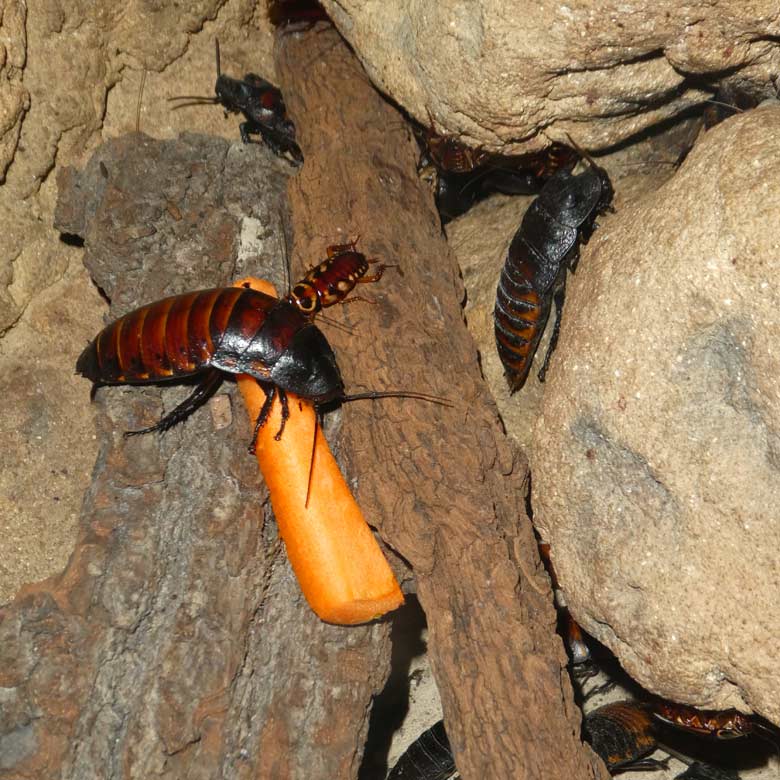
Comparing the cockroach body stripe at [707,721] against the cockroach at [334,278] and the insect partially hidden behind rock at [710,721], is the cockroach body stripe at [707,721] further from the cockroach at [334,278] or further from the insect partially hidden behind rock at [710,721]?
the cockroach at [334,278]

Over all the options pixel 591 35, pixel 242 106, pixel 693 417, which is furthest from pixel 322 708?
pixel 242 106

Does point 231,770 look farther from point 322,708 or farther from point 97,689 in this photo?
point 97,689

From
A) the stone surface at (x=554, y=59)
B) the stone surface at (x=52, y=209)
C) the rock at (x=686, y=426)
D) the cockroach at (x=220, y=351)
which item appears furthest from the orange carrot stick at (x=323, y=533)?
the stone surface at (x=554, y=59)

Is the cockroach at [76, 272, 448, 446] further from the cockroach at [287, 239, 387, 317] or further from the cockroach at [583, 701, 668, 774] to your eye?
the cockroach at [583, 701, 668, 774]

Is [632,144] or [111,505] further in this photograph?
[632,144]

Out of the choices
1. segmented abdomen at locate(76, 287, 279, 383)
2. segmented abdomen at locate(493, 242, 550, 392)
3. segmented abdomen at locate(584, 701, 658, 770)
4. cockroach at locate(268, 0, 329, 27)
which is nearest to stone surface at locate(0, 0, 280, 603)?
cockroach at locate(268, 0, 329, 27)

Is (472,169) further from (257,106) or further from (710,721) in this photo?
(710,721)

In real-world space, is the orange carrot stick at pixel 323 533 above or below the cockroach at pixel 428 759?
above
